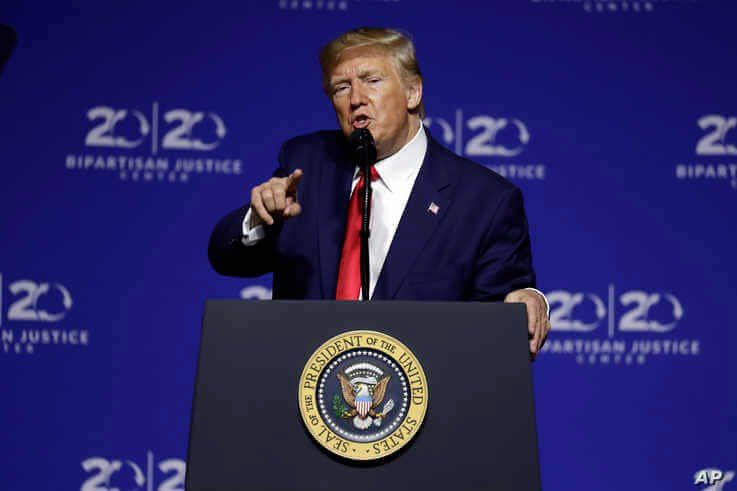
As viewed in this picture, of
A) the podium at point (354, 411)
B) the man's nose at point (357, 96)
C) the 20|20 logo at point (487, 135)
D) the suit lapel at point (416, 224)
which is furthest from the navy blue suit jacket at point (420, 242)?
the 20|20 logo at point (487, 135)

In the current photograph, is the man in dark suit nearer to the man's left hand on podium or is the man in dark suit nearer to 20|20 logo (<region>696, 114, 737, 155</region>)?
the man's left hand on podium

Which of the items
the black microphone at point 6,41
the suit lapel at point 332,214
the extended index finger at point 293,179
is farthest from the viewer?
the black microphone at point 6,41

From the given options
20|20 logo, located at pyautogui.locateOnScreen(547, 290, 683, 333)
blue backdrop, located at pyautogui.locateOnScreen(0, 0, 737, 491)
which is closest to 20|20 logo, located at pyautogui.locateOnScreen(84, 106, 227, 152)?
blue backdrop, located at pyautogui.locateOnScreen(0, 0, 737, 491)

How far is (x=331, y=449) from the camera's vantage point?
1.34 meters

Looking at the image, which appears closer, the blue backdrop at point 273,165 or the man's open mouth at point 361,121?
the man's open mouth at point 361,121

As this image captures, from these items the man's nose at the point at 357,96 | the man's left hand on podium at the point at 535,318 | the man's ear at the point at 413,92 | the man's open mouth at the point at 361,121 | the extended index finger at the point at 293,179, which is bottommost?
the man's left hand on podium at the point at 535,318

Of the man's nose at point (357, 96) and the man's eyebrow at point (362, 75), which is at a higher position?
the man's eyebrow at point (362, 75)

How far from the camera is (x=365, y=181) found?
1.67 m

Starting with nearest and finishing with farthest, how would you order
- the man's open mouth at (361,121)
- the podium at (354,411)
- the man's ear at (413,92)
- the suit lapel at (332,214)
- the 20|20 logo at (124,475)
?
1. the podium at (354,411)
2. the suit lapel at (332,214)
3. the man's open mouth at (361,121)
4. the man's ear at (413,92)
5. the 20|20 logo at (124,475)

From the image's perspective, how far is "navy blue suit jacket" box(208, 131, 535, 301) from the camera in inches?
71.1

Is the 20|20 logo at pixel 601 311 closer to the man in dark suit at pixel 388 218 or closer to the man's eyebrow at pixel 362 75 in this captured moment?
the man in dark suit at pixel 388 218

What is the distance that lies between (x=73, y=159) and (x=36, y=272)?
383 millimetres

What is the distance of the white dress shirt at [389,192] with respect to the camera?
6.24ft

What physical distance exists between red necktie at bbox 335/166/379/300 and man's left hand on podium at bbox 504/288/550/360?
295 millimetres
